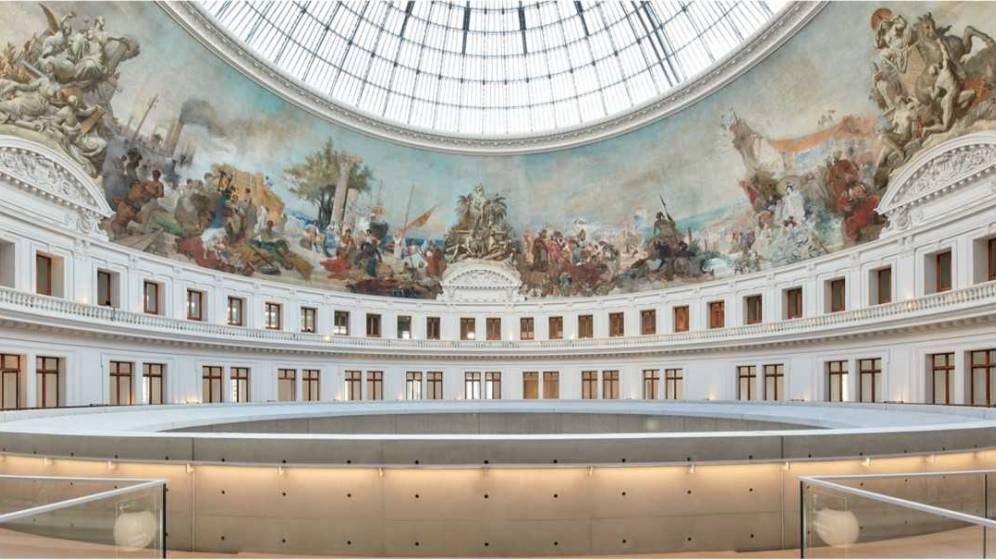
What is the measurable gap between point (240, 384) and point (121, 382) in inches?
315

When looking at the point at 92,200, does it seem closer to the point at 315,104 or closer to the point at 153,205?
the point at 153,205

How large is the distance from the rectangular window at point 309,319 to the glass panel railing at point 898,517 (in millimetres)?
39041

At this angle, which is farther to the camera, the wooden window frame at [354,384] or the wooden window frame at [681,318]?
the wooden window frame at [354,384]

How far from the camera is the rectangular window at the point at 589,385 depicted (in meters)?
46.4

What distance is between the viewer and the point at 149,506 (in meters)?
7.73

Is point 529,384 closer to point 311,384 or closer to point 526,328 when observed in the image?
point 526,328

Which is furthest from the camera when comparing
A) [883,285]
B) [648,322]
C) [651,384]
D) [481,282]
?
[481,282]

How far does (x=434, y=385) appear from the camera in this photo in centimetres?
4784

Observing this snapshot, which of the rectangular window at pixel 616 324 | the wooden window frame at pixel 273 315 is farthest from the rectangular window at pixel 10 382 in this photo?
the rectangular window at pixel 616 324

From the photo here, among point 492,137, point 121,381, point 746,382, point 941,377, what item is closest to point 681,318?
point 746,382

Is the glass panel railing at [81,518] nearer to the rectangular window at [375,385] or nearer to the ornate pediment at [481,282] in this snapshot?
the rectangular window at [375,385]

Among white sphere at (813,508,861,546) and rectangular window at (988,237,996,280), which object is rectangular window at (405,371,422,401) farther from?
white sphere at (813,508,861,546)

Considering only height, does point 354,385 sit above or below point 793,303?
below

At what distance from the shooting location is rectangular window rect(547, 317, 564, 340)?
4864 centimetres
